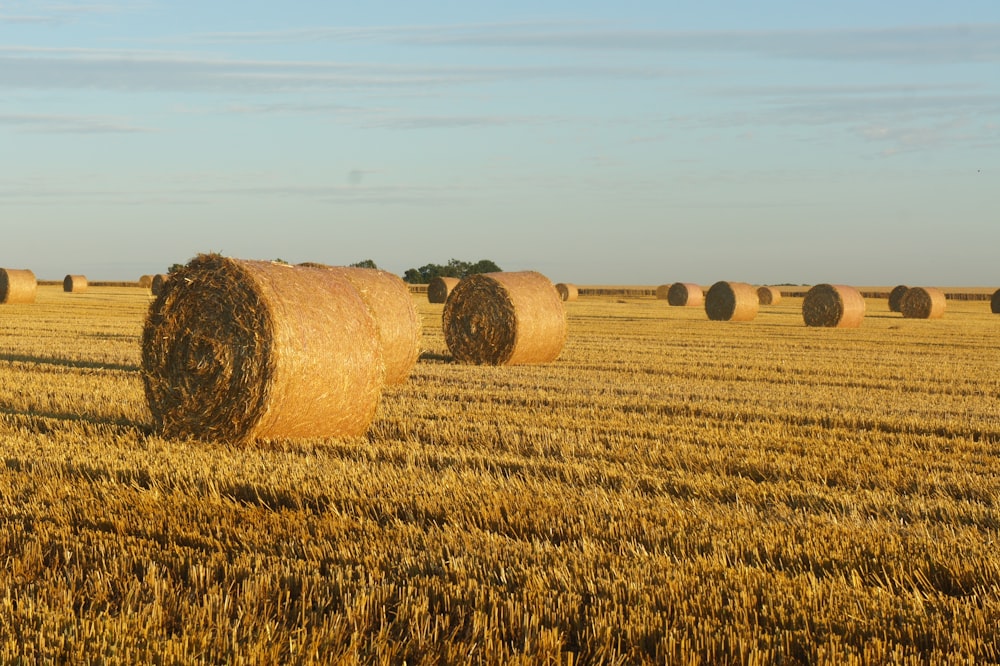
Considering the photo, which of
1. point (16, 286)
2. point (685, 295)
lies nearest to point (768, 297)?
point (685, 295)

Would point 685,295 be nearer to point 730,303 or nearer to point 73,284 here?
point 730,303

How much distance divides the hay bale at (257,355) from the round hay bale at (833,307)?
71.9 feet

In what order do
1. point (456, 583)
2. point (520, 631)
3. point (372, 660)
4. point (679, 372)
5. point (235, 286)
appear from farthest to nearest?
point (679, 372) < point (235, 286) < point (456, 583) < point (520, 631) < point (372, 660)

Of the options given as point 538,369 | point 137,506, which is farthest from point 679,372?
point 137,506

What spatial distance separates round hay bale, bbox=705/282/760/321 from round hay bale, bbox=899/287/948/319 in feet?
21.4

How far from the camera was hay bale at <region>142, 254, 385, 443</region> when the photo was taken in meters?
8.81

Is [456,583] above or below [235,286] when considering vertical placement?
below

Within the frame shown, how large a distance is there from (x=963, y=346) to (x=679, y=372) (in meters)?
9.46

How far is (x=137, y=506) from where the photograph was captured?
605cm

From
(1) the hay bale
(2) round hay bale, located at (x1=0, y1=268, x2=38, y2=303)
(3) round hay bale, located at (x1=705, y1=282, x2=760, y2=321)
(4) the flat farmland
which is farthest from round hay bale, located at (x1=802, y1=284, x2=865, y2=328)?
(2) round hay bale, located at (x1=0, y1=268, x2=38, y2=303)

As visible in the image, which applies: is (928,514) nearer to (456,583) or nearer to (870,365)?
(456,583)

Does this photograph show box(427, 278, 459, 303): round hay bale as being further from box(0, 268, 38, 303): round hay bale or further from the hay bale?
the hay bale

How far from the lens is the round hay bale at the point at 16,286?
3516cm

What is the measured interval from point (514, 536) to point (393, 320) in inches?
321
